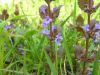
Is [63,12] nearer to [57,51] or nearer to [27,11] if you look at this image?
[27,11]

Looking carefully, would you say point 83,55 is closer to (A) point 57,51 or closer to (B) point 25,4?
(A) point 57,51

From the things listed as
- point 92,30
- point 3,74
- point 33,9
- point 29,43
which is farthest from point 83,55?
point 33,9

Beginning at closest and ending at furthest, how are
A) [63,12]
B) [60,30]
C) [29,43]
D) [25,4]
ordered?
1. [60,30]
2. [29,43]
3. [63,12]
4. [25,4]

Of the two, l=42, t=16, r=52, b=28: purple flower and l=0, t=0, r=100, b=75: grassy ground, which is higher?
l=42, t=16, r=52, b=28: purple flower

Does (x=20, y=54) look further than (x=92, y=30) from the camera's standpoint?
Yes

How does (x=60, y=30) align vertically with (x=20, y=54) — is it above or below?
above

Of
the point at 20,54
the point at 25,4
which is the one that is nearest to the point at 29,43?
the point at 20,54

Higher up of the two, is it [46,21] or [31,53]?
[46,21]

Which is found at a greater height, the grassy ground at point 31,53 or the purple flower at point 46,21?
the purple flower at point 46,21

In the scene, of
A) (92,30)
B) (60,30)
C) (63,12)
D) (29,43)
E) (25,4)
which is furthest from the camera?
(25,4)

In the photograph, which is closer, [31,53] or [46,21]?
[46,21]
